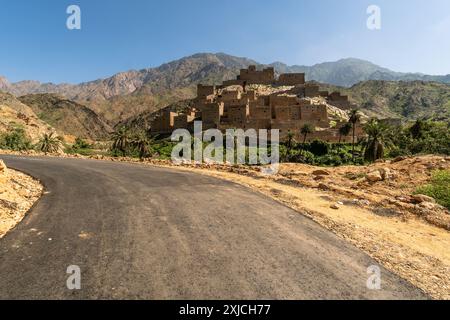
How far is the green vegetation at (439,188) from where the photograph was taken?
14477 millimetres

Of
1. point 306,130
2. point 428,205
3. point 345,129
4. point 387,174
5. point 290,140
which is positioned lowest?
point 428,205

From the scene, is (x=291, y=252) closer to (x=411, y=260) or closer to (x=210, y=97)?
(x=411, y=260)

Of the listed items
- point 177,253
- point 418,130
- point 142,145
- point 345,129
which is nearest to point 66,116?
point 142,145

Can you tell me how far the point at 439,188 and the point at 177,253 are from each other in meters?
13.4

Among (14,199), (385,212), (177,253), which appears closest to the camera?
(177,253)

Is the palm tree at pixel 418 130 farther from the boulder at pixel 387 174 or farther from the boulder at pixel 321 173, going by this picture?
the boulder at pixel 387 174

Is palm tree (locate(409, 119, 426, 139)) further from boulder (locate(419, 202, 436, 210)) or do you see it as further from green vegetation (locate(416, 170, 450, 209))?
boulder (locate(419, 202, 436, 210))

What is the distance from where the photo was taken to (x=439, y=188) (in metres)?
15.4

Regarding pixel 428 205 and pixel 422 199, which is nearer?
pixel 428 205

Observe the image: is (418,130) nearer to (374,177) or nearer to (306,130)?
(306,130)

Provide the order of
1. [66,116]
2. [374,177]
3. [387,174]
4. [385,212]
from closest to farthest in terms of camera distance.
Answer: [385,212], [374,177], [387,174], [66,116]

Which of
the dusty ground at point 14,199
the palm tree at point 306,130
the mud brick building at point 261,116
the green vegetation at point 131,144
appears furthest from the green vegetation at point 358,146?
the dusty ground at point 14,199

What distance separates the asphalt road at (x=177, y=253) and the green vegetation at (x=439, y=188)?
25.0 ft

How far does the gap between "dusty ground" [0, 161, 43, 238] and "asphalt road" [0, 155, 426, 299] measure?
332 mm
